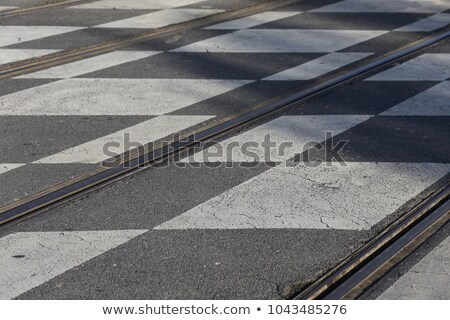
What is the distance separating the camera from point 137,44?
8406 millimetres

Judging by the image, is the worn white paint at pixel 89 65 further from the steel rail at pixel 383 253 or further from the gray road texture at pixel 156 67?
the steel rail at pixel 383 253

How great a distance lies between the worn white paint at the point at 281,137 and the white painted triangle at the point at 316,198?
0.25 meters

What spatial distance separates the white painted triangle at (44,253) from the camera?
414 centimetres

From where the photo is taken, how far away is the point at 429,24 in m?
9.31

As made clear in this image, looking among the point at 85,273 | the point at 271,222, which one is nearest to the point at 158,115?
the point at 271,222

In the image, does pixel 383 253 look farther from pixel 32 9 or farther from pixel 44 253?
pixel 32 9

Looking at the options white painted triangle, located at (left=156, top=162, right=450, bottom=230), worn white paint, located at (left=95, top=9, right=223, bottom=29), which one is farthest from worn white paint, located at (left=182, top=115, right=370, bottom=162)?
worn white paint, located at (left=95, top=9, right=223, bottom=29)

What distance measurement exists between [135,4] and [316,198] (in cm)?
577

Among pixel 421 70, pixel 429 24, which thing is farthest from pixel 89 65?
pixel 429 24

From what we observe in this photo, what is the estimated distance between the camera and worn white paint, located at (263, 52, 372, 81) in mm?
7453

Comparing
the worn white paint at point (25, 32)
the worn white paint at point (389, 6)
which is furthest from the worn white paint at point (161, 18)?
the worn white paint at point (389, 6)

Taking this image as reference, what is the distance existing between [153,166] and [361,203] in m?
1.33
